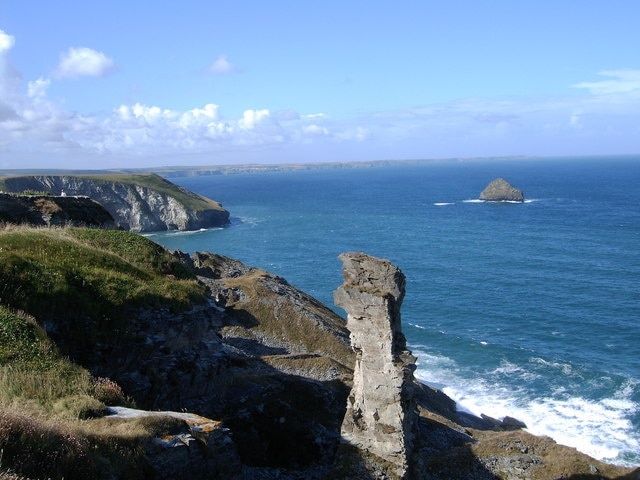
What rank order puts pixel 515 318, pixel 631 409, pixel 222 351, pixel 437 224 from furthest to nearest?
1. pixel 437 224
2. pixel 515 318
3. pixel 631 409
4. pixel 222 351

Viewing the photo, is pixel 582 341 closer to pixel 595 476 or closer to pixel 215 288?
pixel 595 476

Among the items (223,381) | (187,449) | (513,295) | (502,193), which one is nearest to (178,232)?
(502,193)

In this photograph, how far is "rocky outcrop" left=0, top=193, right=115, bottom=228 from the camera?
30.5 meters

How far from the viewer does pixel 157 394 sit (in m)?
21.2

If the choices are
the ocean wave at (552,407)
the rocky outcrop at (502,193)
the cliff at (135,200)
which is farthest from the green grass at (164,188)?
the ocean wave at (552,407)

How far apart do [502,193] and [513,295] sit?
381 feet

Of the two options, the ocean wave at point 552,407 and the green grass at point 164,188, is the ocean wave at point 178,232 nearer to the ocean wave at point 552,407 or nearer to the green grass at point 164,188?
the green grass at point 164,188

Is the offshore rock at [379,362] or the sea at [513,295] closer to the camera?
the offshore rock at [379,362]

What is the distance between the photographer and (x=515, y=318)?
206ft

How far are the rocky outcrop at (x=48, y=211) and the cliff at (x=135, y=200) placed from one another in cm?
12570

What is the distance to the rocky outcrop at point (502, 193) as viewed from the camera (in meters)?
176

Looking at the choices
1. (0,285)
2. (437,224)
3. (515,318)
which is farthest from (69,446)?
(437,224)

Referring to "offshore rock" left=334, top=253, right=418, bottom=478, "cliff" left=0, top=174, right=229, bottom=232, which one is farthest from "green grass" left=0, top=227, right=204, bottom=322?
"cliff" left=0, top=174, right=229, bottom=232

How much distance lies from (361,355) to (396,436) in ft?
12.0
